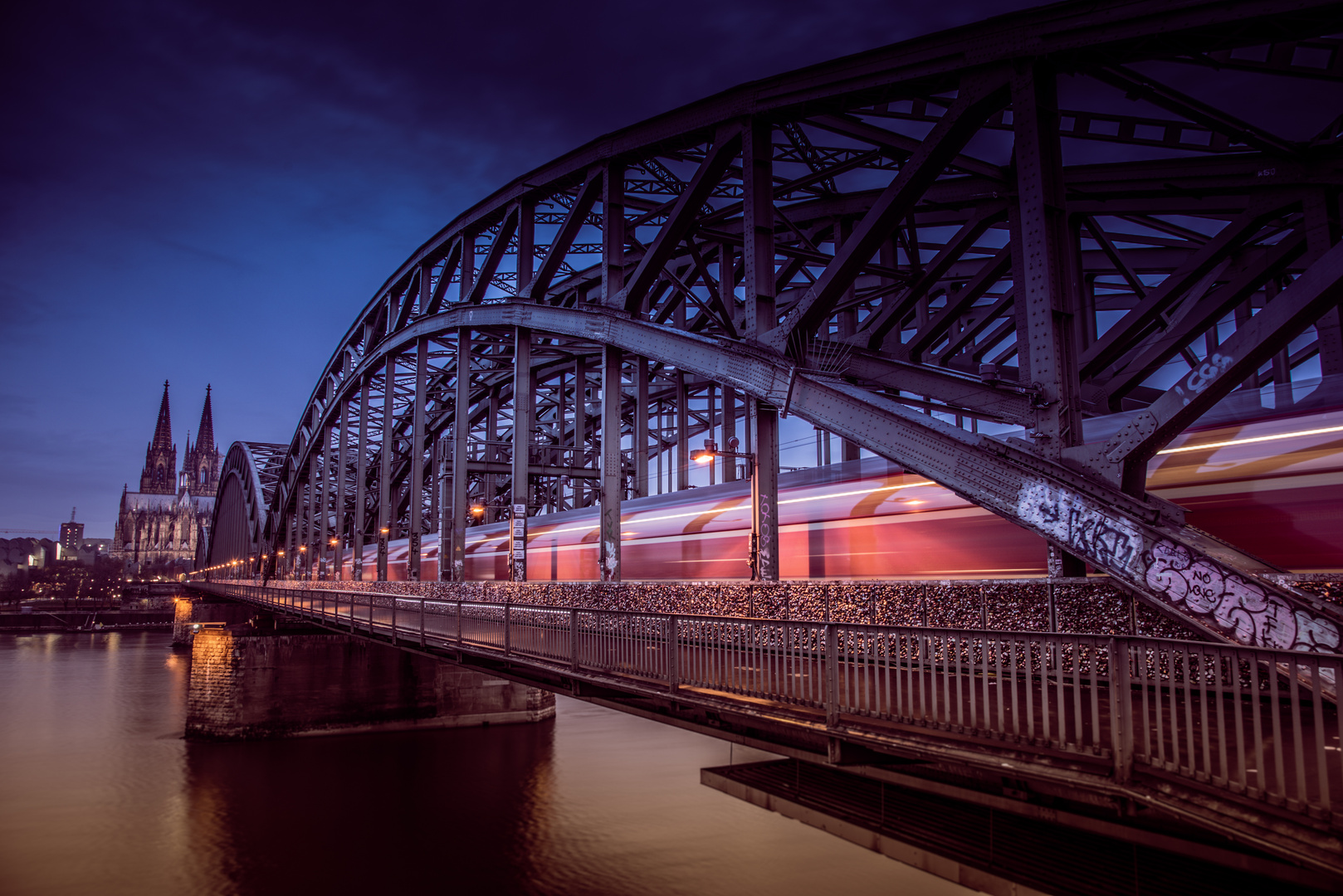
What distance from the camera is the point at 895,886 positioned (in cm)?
1964

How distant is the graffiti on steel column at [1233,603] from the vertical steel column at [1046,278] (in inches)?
69.1

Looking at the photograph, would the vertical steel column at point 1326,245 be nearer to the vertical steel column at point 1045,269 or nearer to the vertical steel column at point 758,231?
the vertical steel column at point 1045,269

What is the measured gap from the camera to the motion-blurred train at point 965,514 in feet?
31.4

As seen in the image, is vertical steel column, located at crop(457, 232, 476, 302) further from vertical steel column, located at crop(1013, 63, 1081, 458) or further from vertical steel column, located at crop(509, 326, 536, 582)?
vertical steel column, located at crop(1013, 63, 1081, 458)

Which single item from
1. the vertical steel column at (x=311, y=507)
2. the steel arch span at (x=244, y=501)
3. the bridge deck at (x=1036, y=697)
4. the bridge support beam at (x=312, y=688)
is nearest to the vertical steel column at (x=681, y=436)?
the bridge support beam at (x=312, y=688)

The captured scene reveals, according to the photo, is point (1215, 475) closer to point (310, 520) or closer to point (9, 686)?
point (310, 520)

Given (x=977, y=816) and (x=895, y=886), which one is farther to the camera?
(x=895, y=886)

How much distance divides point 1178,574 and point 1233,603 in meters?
0.56

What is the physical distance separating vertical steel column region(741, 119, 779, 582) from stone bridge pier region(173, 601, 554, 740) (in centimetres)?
2266

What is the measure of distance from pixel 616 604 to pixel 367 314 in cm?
3296

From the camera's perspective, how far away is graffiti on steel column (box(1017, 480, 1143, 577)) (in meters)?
8.85

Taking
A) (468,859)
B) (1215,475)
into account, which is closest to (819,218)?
(1215,475)

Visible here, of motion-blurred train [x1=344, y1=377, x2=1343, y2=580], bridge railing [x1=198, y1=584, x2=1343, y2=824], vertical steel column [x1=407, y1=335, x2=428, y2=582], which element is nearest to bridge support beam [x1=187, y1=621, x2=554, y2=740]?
vertical steel column [x1=407, y1=335, x2=428, y2=582]

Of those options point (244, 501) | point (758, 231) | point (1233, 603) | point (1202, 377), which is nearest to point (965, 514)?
point (1202, 377)
